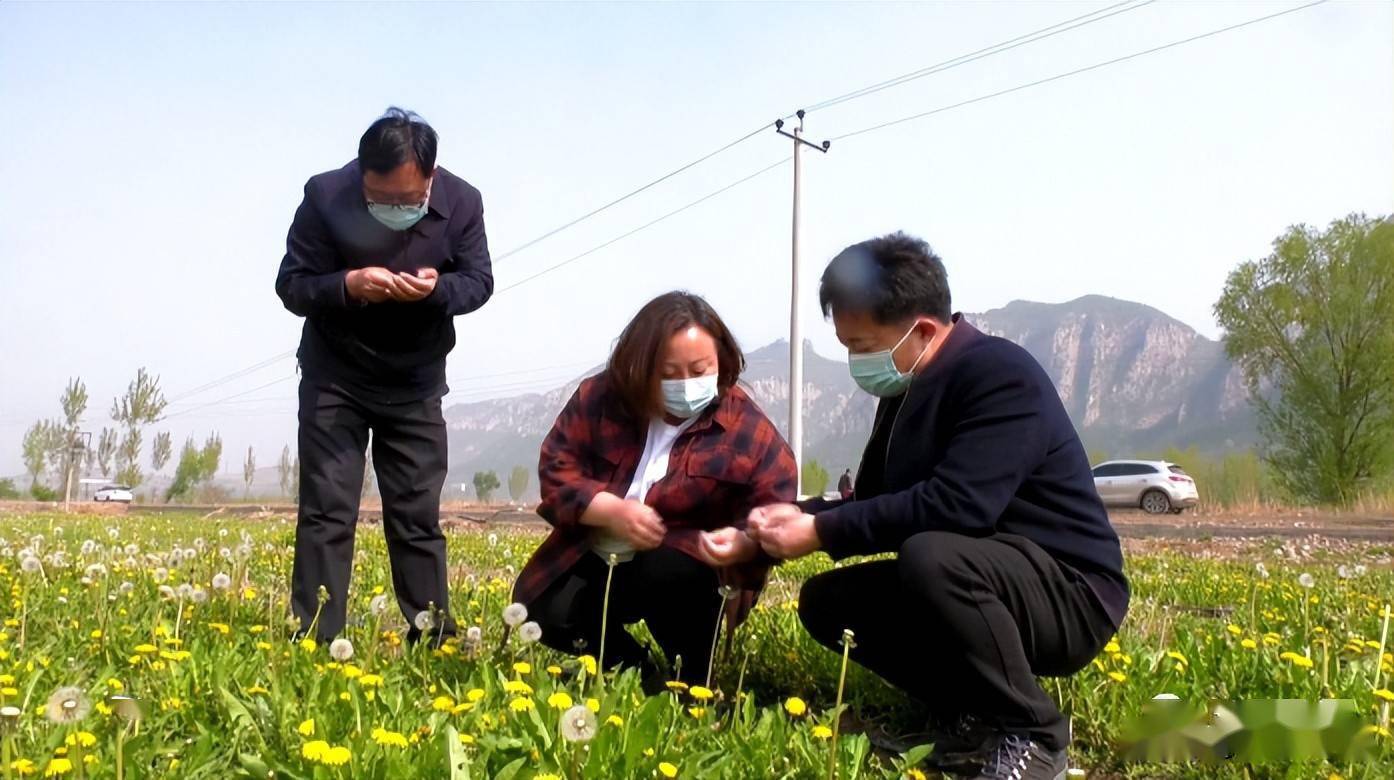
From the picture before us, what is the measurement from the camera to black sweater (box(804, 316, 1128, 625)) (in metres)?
2.74

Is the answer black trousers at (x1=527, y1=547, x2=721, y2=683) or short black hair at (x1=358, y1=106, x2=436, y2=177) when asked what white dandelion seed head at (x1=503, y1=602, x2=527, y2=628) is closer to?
black trousers at (x1=527, y1=547, x2=721, y2=683)

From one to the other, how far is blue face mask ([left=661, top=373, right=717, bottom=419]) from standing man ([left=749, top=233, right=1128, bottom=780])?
1.61ft

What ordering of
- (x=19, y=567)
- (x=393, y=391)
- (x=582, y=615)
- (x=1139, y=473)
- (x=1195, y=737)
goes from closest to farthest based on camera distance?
(x=1195, y=737) < (x=582, y=615) < (x=393, y=391) < (x=19, y=567) < (x=1139, y=473)

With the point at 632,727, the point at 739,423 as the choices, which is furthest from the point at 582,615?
the point at 632,727

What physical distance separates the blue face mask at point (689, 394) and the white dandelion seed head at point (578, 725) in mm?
1426

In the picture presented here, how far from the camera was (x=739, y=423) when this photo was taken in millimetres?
3500

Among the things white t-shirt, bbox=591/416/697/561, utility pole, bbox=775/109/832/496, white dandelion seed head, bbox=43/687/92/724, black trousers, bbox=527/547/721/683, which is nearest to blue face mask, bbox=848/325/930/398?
white t-shirt, bbox=591/416/697/561

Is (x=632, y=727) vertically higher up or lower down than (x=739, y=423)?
lower down

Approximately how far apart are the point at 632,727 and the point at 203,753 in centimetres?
89

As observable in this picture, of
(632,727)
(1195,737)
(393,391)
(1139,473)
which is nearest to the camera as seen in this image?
(1195,737)

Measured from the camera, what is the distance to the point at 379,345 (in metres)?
4.07

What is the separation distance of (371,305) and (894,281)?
195 centimetres

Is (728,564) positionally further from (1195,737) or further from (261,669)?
(1195,737)

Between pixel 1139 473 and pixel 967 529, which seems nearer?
pixel 967 529
